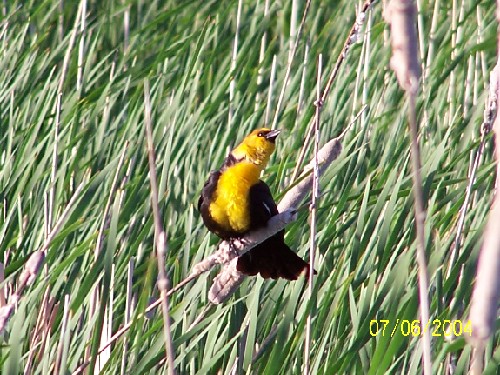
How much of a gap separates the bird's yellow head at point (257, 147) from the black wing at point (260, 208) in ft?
0.46

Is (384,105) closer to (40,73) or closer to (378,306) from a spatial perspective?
(378,306)

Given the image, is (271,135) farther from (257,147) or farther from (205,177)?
(205,177)

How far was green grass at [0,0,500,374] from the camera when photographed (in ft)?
6.16

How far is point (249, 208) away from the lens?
212 centimetres

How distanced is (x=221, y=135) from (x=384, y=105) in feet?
1.76

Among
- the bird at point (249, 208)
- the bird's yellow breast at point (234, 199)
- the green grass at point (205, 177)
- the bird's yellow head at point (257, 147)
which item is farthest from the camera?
the bird's yellow head at point (257, 147)

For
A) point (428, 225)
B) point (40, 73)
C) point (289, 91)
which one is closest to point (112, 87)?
point (40, 73)

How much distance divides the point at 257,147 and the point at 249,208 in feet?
0.69

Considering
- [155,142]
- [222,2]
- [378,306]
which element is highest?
[222,2]

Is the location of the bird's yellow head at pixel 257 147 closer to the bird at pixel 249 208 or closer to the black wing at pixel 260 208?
the bird at pixel 249 208

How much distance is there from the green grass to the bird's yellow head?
0.09 metres

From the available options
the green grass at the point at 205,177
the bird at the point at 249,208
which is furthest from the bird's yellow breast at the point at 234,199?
the green grass at the point at 205,177

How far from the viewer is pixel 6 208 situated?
8.02 ft

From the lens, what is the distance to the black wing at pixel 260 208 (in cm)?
209
